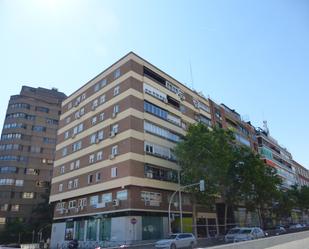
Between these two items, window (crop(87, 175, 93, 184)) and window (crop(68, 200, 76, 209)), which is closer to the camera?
window (crop(87, 175, 93, 184))

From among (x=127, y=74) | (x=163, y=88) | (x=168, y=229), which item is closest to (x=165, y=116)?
(x=163, y=88)

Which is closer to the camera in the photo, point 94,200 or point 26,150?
point 94,200

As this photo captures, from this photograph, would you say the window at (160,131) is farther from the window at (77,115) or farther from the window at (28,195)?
the window at (28,195)

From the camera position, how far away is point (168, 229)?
115ft

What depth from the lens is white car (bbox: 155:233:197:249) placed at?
25695 mm

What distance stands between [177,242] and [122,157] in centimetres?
1143

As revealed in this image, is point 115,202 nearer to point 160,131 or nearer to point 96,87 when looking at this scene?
point 160,131

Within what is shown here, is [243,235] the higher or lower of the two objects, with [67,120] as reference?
lower

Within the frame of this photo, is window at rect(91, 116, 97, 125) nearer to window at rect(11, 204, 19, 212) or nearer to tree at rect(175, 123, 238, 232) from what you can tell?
tree at rect(175, 123, 238, 232)

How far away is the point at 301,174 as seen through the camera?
333 ft

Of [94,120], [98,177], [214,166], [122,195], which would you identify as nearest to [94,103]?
[94,120]

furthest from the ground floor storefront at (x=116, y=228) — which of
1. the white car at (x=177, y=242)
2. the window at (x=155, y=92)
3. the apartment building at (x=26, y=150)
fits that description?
the apartment building at (x=26, y=150)

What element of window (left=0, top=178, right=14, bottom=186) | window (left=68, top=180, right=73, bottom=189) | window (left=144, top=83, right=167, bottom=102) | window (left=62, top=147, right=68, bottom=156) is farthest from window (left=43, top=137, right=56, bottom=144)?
window (left=144, top=83, right=167, bottom=102)

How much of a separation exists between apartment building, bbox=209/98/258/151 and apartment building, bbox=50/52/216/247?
8.17 m
